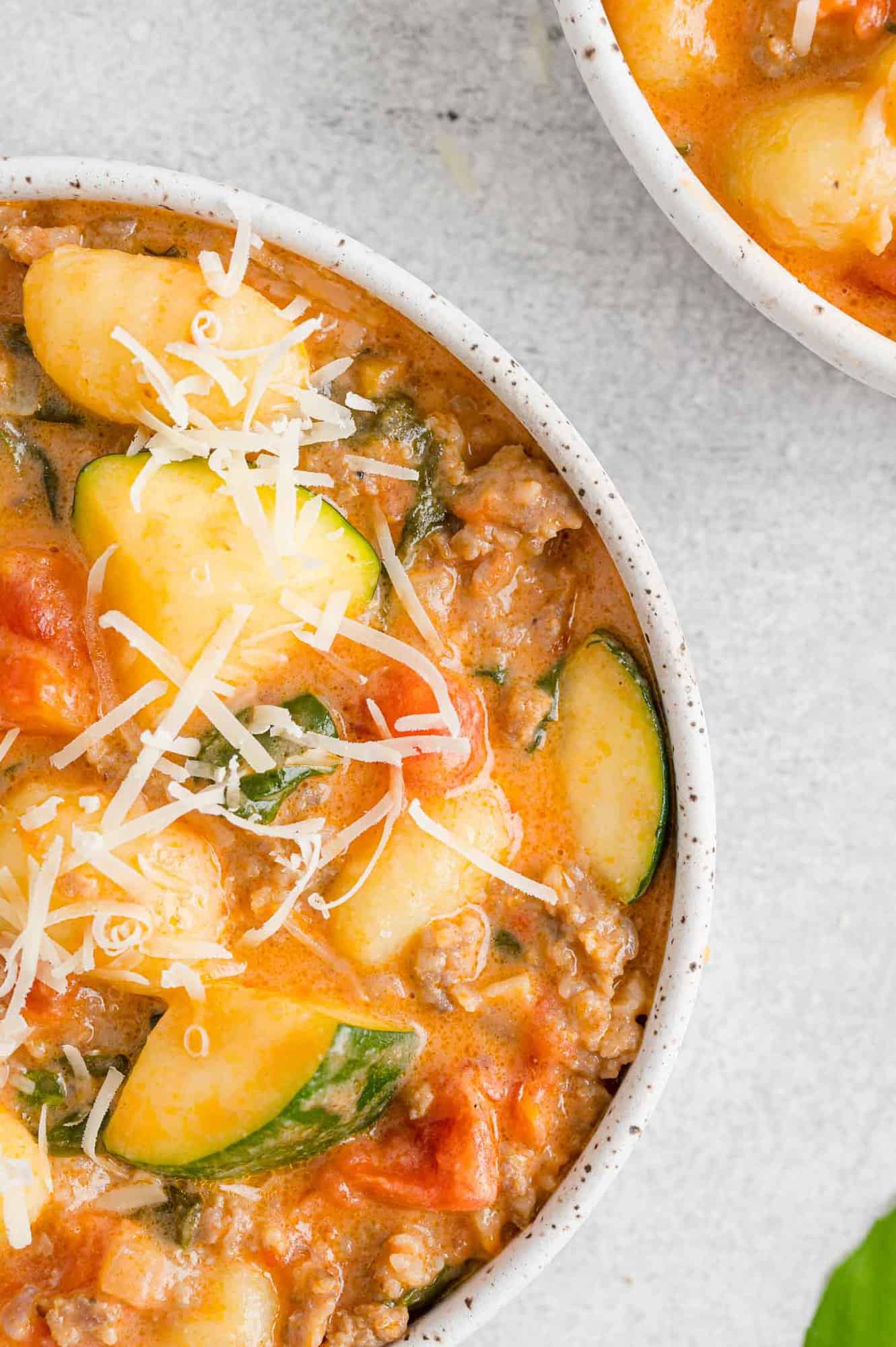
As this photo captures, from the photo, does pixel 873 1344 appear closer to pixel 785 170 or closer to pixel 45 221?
pixel 785 170

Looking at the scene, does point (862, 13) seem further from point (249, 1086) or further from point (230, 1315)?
point (230, 1315)


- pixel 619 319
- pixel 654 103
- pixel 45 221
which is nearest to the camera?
pixel 45 221

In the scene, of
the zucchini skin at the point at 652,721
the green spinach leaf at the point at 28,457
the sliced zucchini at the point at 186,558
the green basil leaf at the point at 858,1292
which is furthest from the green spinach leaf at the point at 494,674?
the green basil leaf at the point at 858,1292

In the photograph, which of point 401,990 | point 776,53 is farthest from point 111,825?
point 776,53

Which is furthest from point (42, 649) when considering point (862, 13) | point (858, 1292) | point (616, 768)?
point (858, 1292)

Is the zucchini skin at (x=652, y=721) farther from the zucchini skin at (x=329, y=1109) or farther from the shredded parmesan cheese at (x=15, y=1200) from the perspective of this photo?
→ the shredded parmesan cheese at (x=15, y=1200)

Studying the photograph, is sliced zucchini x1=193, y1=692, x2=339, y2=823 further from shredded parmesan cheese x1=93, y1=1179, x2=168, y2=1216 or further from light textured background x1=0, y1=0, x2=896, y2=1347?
light textured background x1=0, y1=0, x2=896, y2=1347
